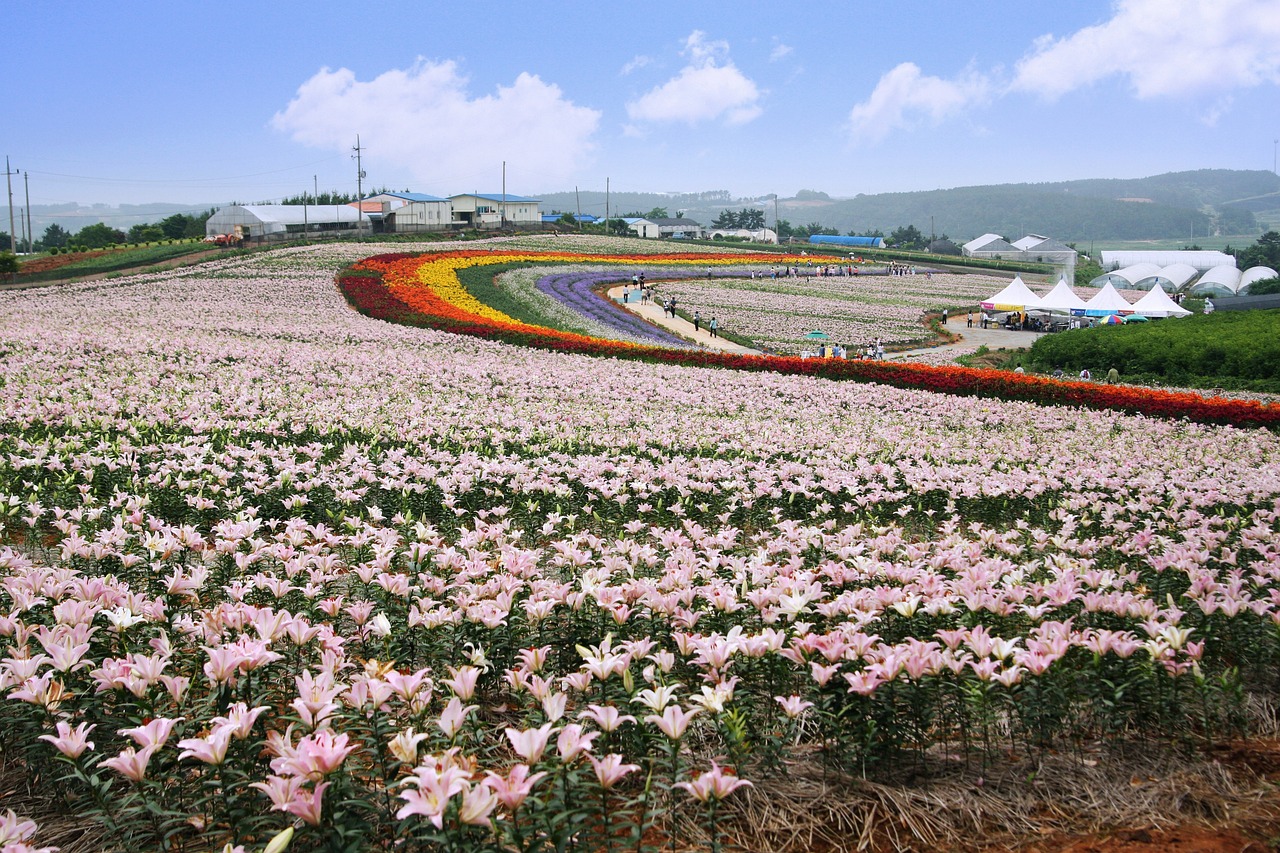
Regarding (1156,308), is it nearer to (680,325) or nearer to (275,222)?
(680,325)

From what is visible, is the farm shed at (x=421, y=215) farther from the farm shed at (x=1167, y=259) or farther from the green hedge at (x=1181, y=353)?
the farm shed at (x=1167, y=259)

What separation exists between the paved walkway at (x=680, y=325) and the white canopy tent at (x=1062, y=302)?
13.5 meters

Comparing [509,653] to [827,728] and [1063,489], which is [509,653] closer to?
[827,728]

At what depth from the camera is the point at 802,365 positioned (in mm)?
19531

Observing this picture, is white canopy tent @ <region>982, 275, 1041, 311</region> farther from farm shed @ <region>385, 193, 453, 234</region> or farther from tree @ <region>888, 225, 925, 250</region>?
tree @ <region>888, 225, 925, 250</region>

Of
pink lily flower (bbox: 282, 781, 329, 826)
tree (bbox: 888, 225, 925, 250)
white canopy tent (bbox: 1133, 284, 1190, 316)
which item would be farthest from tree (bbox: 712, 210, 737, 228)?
pink lily flower (bbox: 282, 781, 329, 826)

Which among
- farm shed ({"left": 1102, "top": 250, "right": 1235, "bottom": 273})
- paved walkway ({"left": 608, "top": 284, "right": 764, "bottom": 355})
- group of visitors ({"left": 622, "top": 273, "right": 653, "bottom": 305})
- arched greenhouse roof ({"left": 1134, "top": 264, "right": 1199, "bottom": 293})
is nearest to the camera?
paved walkway ({"left": 608, "top": 284, "right": 764, "bottom": 355})

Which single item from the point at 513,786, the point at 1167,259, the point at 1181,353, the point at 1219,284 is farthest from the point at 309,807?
the point at 1167,259

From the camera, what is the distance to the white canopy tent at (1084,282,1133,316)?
35250 millimetres

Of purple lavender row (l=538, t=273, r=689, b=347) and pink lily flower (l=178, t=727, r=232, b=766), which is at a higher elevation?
purple lavender row (l=538, t=273, r=689, b=347)

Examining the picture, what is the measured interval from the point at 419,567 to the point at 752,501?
133 inches

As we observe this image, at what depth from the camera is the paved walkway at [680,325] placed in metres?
28.4

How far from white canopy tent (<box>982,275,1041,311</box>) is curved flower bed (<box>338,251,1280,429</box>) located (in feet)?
65.6

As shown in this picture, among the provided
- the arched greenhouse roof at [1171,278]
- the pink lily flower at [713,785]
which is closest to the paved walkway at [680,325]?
the pink lily flower at [713,785]
